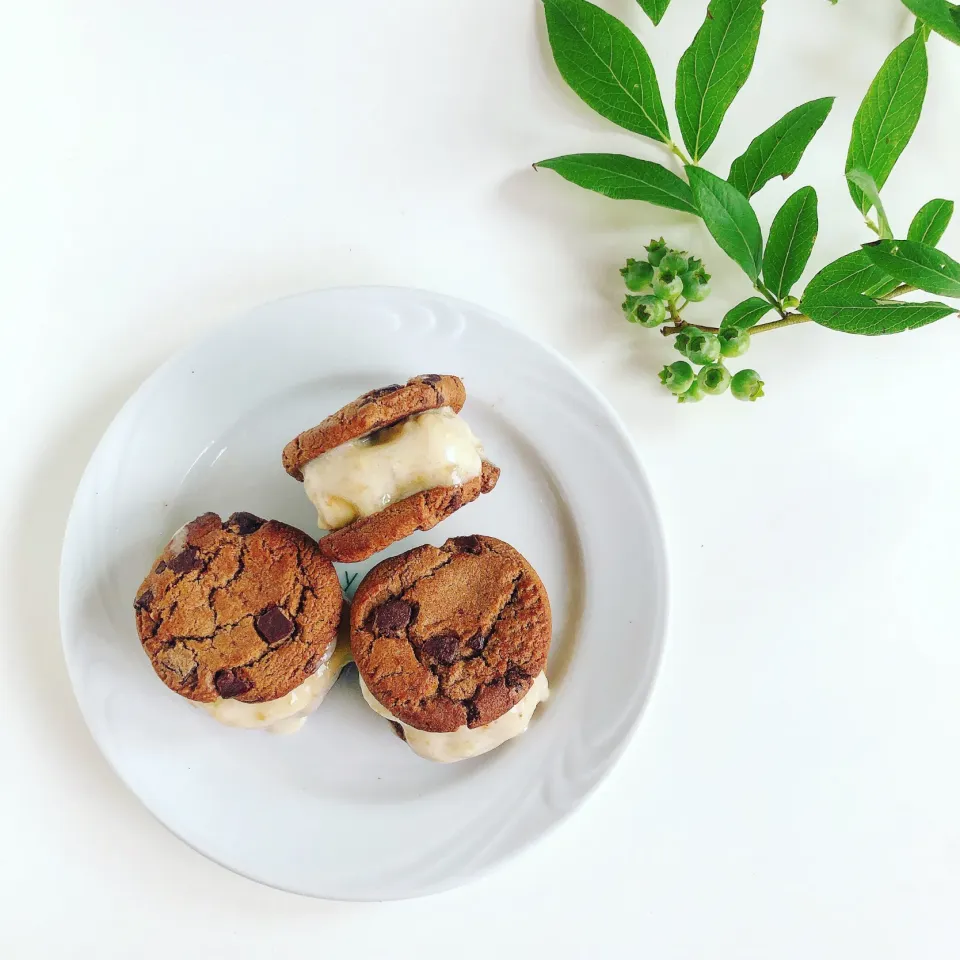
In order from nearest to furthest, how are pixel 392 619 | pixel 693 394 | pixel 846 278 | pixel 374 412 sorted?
pixel 374 412 → pixel 392 619 → pixel 846 278 → pixel 693 394

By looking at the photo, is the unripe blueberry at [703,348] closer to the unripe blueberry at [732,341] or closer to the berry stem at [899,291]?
the unripe blueberry at [732,341]

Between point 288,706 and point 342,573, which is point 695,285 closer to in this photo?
point 342,573

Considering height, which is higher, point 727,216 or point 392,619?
point 727,216

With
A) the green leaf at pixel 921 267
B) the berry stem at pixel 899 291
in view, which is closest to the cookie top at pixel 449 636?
the green leaf at pixel 921 267

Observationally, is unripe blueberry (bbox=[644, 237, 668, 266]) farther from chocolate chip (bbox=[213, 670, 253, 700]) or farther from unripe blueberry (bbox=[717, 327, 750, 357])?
chocolate chip (bbox=[213, 670, 253, 700])

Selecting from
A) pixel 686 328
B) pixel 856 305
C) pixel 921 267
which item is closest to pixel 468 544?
pixel 686 328

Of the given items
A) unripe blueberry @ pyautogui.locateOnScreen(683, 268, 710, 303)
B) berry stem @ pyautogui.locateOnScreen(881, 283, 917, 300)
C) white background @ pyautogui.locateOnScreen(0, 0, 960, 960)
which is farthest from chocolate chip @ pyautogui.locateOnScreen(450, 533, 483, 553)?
berry stem @ pyautogui.locateOnScreen(881, 283, 917, 300)

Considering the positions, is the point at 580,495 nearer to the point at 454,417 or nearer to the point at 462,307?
the point at 454,417
